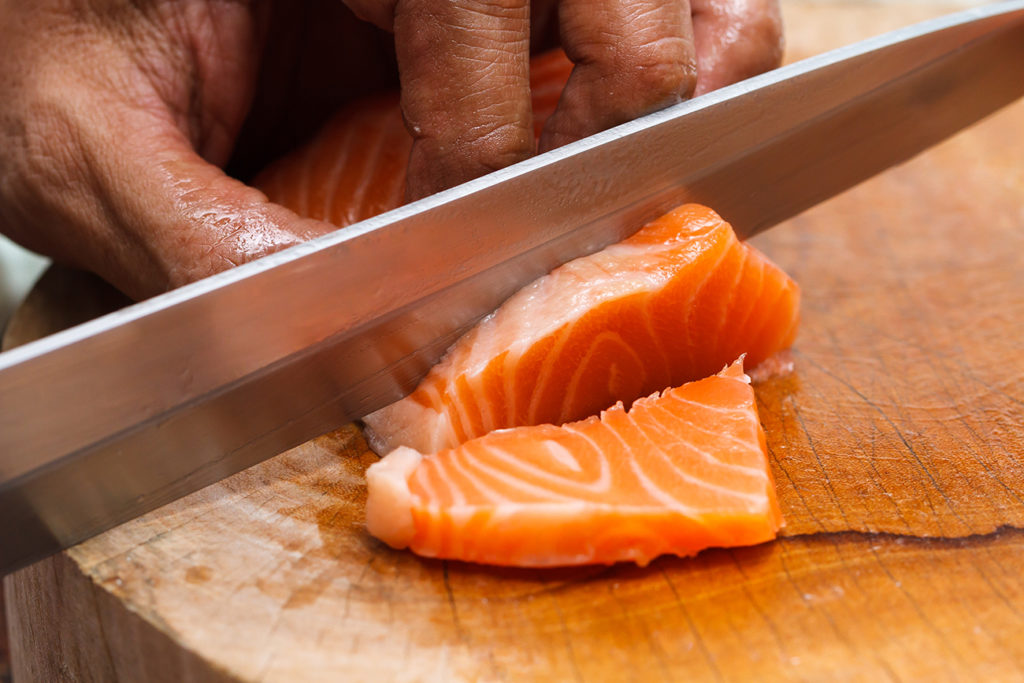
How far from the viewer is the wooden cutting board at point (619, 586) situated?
50.2 inches

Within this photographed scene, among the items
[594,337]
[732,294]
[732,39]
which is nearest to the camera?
[594,337]

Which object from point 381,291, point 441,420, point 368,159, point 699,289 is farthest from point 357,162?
point 699,289

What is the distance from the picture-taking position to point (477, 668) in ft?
4.16

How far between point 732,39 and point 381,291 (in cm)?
118

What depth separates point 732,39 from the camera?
87.4 inches

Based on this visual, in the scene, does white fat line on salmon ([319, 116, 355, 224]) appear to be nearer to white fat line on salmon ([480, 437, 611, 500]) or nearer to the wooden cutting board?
the wooden cutting board

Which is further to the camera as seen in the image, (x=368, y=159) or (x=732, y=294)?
(x=368, y=159)

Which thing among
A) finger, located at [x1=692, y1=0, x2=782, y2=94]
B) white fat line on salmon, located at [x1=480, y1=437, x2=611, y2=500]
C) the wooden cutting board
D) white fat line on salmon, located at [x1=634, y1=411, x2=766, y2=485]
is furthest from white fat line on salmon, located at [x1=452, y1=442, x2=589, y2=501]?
finger, located at [x1=692, y1=0, x2=782, y2=94]

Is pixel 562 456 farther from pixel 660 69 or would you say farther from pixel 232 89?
pixel 232 89

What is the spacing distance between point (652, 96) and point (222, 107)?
115 centimetres

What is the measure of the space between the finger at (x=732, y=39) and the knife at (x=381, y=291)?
0.70 ft

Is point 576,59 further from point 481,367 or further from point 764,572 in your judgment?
point 764,572

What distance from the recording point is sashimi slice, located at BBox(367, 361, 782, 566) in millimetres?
1427

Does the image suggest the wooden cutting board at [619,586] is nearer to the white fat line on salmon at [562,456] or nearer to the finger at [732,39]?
the white fat line on salmon at [562,456]
